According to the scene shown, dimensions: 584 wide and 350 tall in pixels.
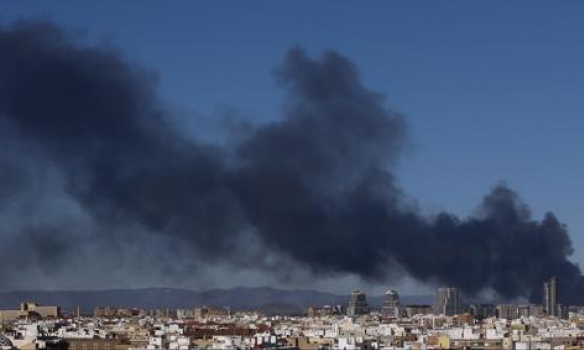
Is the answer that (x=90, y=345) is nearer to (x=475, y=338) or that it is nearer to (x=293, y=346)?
(x=293, y=346)

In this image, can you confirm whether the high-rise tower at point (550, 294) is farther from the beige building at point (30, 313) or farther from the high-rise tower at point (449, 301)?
the beige building at point (30, 313)

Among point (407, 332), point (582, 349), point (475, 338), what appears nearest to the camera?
point (582, 349)

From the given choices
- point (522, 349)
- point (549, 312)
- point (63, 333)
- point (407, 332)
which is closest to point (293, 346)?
point (522, 349)

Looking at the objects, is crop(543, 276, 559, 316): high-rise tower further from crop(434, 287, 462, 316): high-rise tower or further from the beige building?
the beige building

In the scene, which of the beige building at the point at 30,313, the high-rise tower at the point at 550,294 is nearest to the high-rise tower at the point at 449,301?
the high-rise tower at the point at 550,294

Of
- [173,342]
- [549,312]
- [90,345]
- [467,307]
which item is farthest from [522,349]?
[467,307]

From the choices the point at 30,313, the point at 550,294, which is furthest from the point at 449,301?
the point at 30,313

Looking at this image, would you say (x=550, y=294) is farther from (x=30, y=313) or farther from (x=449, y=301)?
(x=30, y=313)

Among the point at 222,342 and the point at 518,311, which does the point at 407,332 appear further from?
the point at 518,311

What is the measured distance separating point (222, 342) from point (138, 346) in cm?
507

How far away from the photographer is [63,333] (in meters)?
102

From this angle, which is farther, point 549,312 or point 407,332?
point 549,312

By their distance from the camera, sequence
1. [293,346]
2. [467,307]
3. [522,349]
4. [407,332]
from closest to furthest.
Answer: [522,349]
[293,346]
[407,332]
[467,307]

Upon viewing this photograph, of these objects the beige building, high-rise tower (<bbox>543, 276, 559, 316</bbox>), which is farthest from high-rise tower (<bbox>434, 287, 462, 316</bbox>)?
the beige building
